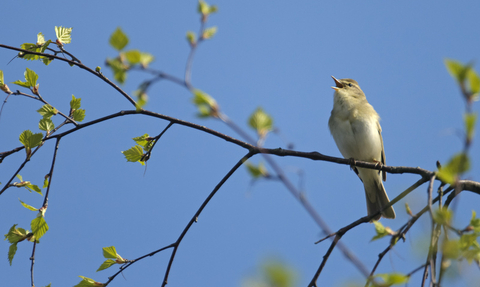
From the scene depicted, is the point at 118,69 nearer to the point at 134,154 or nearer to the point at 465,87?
the point at 465,87

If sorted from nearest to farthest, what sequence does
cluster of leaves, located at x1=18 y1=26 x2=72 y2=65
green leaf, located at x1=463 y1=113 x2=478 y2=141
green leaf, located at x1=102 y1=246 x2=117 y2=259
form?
green leaf, located at x1=463 y1=113 x2=478 y2=141 → green leaf, located at x1=102 y1=246 x2=117 y2=259 → cluster of leaves, located at x1=18 y1=26 x2=72 y2=65

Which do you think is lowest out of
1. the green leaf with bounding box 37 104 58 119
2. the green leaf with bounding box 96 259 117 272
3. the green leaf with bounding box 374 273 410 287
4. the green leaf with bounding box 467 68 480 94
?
the green leaf with bounding box 374 273 410 287

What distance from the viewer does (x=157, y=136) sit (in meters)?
3.89

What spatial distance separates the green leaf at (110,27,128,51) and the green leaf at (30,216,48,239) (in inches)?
77.6

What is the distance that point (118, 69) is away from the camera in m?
1.95

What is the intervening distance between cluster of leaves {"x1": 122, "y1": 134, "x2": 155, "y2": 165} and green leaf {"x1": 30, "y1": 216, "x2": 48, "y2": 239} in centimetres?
96

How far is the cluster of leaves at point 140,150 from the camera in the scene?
13.0 ft

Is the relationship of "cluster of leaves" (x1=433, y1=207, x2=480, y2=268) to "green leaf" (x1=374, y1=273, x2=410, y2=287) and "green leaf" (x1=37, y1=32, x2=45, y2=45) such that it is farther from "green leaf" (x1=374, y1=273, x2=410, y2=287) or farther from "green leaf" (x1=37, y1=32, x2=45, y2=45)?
"green leaf" (x1=37, y1=32, x2=45, y2=45)

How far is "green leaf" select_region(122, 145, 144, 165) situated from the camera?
3959 mm

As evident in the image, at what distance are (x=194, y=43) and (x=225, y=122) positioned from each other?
70cm

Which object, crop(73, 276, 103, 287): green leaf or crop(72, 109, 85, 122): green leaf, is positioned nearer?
crop(73, 276, 103, 287): green leaf

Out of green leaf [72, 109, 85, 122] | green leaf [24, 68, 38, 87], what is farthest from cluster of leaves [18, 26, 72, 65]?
green leaf [72, 109, 85, 122]

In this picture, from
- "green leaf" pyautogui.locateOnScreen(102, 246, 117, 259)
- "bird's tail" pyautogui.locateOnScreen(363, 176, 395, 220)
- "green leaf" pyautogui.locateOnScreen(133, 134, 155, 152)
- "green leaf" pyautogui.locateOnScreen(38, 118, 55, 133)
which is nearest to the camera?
"green leaf" pyautogui.locateOnScreen(102, 246, 117, 259)

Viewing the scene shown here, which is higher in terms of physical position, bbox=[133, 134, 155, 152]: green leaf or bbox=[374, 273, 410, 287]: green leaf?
bbox=[133, 134, 155, 152]: green leaf
